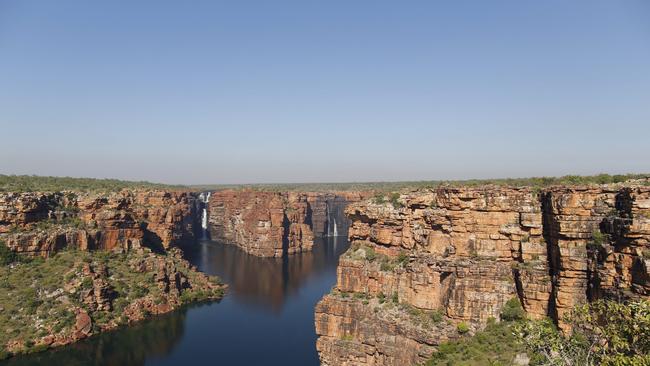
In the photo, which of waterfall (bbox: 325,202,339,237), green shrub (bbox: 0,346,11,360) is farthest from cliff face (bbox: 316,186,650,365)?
waterfall (bbox: 325,202,339,237)

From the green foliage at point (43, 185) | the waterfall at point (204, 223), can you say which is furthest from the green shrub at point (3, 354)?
Answer: the waterfall at point (204, 223)

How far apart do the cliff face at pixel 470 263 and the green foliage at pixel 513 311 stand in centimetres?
41

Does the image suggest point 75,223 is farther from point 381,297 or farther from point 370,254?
point 381,297

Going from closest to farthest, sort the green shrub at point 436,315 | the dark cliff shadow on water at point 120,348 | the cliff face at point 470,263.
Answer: the cliff face at point 470,263 → the green shrub at point 436,315 → the dark cliff shadow on water at point 120,348

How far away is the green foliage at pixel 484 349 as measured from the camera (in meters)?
26.5

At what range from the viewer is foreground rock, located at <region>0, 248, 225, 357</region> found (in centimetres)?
4725

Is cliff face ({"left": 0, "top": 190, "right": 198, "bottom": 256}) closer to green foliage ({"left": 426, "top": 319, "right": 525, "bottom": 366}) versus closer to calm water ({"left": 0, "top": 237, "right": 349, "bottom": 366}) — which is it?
calm water ({"left": 0, "top": 237, "right": 349, "bottom": 366})

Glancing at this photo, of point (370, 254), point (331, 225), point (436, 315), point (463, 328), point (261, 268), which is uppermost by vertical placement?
point (370, 254)

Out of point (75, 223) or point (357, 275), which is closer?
point (357, 275)

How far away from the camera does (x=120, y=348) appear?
4828 cm

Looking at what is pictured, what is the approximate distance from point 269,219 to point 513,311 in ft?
258

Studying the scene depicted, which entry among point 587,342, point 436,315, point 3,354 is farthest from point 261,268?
point 587,342

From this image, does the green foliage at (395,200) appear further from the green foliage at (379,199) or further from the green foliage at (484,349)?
the green foliage at (484,349)

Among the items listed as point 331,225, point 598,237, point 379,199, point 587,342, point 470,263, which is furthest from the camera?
point 331,225
